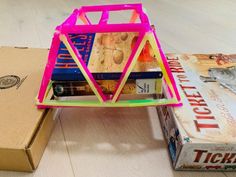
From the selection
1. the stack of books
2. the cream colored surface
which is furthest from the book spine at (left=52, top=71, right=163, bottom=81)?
the cream colored surface

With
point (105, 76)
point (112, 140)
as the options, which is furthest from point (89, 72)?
point (112, 140)

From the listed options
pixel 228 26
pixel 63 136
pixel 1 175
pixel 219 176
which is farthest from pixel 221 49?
pixel 1 175

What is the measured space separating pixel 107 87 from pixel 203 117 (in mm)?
221

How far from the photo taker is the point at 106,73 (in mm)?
532

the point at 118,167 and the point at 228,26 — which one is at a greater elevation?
the point at 228,26

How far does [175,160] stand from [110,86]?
214mm

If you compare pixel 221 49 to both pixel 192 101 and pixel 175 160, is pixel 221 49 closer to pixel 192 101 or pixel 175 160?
pixel 192 101

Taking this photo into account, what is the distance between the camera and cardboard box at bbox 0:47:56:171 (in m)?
0.47

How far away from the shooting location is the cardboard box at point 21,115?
18.6 inches

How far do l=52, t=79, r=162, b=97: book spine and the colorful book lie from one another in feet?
0.04

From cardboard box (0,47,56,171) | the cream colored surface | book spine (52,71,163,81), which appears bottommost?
the cream colored surface

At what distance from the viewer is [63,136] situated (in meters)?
0.59

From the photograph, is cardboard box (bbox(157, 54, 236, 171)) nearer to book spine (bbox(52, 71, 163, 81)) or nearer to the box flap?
book spine (bbox(52, 71, 163, 81))

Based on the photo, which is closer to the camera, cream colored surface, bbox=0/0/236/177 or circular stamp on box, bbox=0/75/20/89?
cream colored surface, bbox=0/0/236/177
